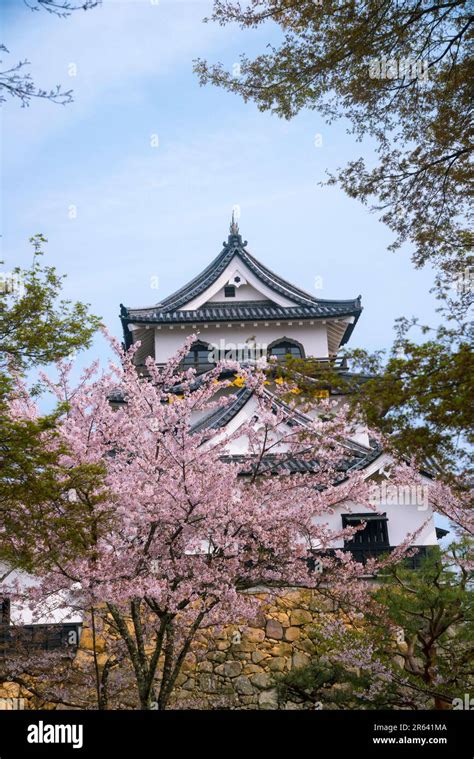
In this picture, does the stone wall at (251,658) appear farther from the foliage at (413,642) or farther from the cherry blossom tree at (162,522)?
the cherry blossom tree at (162,522)

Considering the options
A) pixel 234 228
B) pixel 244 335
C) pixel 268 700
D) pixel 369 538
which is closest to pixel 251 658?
pixel 268 700

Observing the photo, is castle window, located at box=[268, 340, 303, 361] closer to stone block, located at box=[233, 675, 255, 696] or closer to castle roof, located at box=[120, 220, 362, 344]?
castle roof, located at box=[120, 220, 362, 344]

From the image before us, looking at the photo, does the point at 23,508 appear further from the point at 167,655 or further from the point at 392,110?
the point at 392,110

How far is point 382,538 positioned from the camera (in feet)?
52.9

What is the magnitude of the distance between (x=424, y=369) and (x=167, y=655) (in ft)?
16.6

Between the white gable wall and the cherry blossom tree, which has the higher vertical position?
the white gable wall

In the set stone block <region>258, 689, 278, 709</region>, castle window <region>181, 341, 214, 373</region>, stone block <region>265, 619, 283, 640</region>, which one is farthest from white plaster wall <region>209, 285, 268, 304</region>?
stone block <region>258, 689, 278, 709</region>

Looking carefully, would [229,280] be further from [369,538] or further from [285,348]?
[369,538]

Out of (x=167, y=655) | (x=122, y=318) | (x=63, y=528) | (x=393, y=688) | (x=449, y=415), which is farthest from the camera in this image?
(x=122, y=318)

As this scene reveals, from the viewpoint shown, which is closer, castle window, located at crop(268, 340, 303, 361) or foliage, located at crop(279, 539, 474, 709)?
foliage, located at crop(279, 539, 474, 709)

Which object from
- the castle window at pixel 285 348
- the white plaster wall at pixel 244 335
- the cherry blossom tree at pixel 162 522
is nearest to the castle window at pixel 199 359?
the white plaster wall at pixel 244 335

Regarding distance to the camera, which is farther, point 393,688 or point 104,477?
point 393,688

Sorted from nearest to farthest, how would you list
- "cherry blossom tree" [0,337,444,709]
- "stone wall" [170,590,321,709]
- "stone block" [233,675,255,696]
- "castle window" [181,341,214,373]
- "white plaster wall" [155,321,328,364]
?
"cherry blossom tree" [0,337,444,709], "stone wall" [170,590,321,709], "stone block" [233,675,255,696], "castle window" [181,341,214,373], "white plaster wall" [155,321,328,364]

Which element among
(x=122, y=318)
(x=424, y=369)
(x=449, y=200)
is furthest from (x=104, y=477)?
(x=122, y=318)
